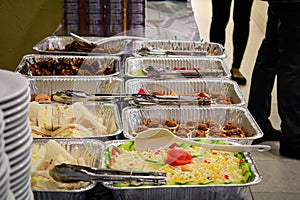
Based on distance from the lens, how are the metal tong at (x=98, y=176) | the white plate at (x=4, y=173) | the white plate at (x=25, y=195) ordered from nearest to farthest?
the white plate at (x=4, y=173) < the white plate at (x=25, y=195) < the metal tong at (x=98, y=176)

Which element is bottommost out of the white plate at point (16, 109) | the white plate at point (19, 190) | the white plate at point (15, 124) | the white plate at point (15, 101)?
the white plate at point (19, 190)

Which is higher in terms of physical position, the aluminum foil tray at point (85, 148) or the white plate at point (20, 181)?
the white plate at point (20, 181)

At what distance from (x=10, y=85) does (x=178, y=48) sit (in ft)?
4.61

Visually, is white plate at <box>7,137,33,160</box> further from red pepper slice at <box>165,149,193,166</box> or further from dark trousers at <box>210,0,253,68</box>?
dark trousers at <box>210,0,253,68</box>

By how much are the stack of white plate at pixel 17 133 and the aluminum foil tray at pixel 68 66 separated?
993mm

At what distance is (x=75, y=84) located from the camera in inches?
63.6

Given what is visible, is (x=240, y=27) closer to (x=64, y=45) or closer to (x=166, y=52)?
(x=166, y=52)

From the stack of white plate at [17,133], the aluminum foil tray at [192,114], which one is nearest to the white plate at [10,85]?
the stack of white plate at [17,133]

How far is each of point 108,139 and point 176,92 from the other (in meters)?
0.51

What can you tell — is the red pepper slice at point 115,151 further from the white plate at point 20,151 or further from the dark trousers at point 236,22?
the dark trousers at point 236,22

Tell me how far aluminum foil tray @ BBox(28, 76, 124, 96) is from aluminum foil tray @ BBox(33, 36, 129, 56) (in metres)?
0.27

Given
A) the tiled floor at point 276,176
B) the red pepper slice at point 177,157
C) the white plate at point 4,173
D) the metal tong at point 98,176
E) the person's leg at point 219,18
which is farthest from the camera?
the person's leg at point 219,18

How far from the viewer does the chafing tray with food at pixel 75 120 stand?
3.86 feet

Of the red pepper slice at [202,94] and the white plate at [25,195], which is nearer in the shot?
the white plate at [25,195]
